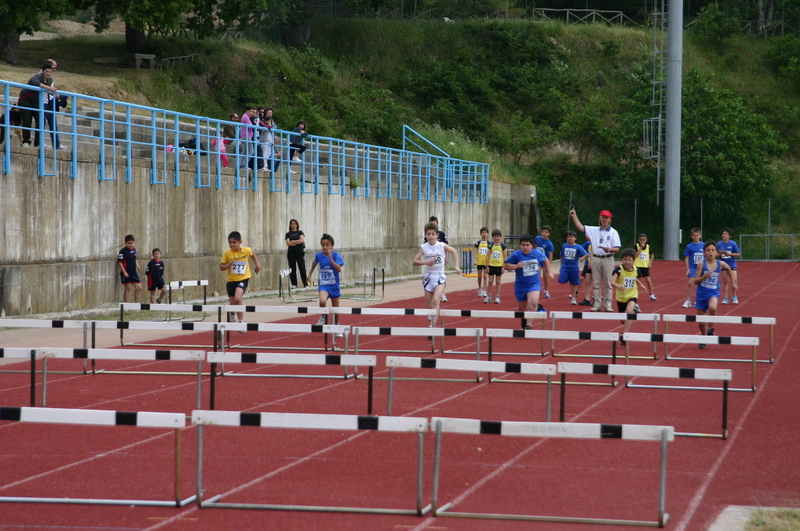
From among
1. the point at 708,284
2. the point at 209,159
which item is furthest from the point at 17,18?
the point at 708,284

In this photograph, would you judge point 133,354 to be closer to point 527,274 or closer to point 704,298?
point 527,274

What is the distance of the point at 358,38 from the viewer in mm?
57844

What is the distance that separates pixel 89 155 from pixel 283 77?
29.7m

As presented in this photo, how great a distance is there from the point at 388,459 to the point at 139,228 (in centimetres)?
1334

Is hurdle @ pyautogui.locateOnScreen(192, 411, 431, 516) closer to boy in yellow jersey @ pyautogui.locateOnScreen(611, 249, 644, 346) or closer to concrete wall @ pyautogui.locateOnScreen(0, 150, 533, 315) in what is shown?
boy in yellow jersey @ pyautogui.locateOnScreen(611, 249, 644, 346)

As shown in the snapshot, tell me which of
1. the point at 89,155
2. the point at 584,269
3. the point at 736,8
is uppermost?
the point at 736,8

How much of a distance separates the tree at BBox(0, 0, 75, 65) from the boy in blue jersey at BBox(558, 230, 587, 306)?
72.9ft

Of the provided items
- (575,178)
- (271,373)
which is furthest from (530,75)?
(271,373)

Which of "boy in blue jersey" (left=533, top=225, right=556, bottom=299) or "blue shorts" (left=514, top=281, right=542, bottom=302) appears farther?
"boy in blue jersey" (left=533, top=225, right=556, bottom=299)

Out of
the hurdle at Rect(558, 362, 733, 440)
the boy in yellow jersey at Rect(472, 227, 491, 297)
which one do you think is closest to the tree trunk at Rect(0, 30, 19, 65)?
the boy in yellow jersey at Rect(472, 227, 491, 297)

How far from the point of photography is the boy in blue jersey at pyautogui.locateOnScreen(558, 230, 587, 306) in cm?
2114

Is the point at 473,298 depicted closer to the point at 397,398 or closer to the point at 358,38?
the point at 397,398

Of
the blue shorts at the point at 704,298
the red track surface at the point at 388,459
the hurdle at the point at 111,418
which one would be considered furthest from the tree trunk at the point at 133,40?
the hurdle at the point at 111,418

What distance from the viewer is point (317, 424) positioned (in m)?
5.49
